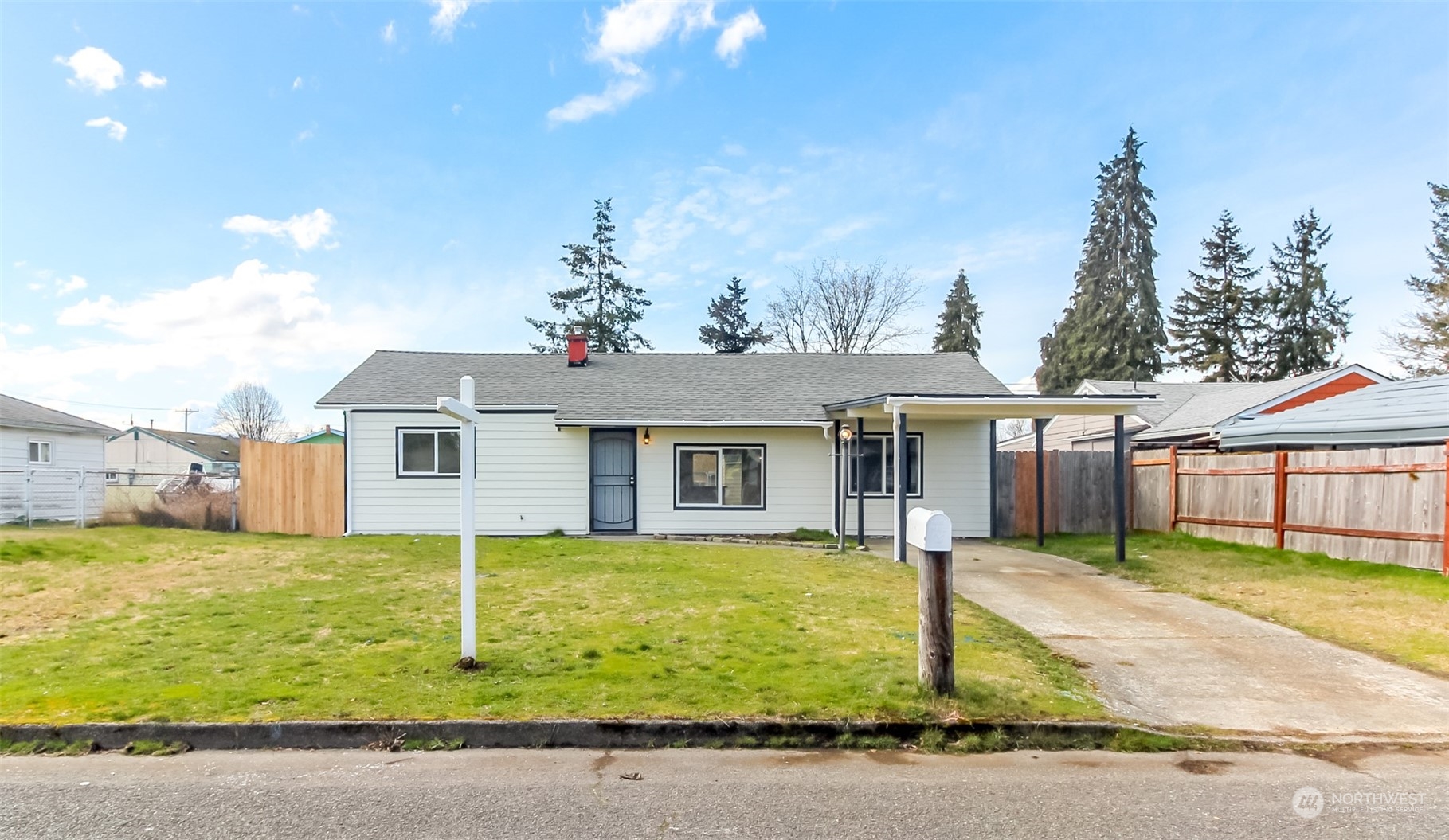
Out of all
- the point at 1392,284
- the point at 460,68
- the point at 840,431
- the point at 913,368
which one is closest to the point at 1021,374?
the point at 1392,284

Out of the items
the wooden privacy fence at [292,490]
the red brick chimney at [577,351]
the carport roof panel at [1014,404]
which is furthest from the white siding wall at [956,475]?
the wooden privacy fence at [292,490]

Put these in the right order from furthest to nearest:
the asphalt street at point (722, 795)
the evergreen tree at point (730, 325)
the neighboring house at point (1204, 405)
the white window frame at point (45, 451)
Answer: the evergreen tree at point (730, 325)
the neighboring house at point (1204, 405)
the white window frame at point (45, 451)
the asphalt street at point (722, 795)

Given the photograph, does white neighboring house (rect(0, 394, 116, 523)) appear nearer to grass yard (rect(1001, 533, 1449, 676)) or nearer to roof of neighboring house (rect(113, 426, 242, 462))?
grass yard (rect(1001, 533, 1449, 676))

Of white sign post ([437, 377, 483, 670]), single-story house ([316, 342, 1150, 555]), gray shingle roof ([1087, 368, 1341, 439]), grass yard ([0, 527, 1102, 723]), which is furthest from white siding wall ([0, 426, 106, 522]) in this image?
gray shingle roof ([1087, 368, 1341, 439])

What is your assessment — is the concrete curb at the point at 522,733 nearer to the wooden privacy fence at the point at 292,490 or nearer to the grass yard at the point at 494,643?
the grass yard at the point at 494,643

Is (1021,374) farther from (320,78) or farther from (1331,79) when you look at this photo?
(320,78)

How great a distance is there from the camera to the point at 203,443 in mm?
49031

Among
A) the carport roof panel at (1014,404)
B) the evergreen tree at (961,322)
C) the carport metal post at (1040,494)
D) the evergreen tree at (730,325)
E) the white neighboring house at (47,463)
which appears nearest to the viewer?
the carport roof panel at (1014,404)

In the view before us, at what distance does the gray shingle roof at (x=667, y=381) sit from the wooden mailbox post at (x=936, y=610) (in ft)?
30.2

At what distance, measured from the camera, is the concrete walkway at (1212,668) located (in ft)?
14.5

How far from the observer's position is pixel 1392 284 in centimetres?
3272

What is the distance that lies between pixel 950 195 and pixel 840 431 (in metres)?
10.2

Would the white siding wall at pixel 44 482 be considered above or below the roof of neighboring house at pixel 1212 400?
below

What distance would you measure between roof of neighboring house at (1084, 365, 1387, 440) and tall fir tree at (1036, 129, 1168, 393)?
12.8 metres
